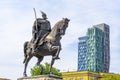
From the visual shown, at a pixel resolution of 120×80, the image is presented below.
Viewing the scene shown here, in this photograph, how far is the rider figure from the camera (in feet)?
80.0

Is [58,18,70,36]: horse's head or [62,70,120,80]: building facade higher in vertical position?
[62,70,120,80]: building facade

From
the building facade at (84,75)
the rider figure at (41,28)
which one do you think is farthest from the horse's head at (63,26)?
the building facade at (84,75)

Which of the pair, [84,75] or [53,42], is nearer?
[53,42]

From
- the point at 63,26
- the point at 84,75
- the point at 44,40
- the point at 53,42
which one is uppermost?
the point at 84,75

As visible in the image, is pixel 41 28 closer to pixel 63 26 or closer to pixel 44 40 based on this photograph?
pixel 44 40

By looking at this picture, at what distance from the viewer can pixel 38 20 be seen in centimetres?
2475

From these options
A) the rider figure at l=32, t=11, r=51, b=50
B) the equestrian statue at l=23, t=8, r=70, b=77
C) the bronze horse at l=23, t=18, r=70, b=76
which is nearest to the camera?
the bronze horse at l=23, t=18, r=70, b=76

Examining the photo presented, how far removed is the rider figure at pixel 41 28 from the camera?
24391 mm

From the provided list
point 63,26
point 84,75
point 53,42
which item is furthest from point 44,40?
point 84,75

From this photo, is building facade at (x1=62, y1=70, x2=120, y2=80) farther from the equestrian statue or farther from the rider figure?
the rider figure

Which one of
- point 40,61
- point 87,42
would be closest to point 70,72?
point 40,61

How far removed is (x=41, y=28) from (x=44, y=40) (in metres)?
1.04

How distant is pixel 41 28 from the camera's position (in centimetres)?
2455

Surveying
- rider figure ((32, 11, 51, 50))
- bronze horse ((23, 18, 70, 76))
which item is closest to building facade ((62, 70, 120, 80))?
rider figure ((32, 11, 51, 50))
